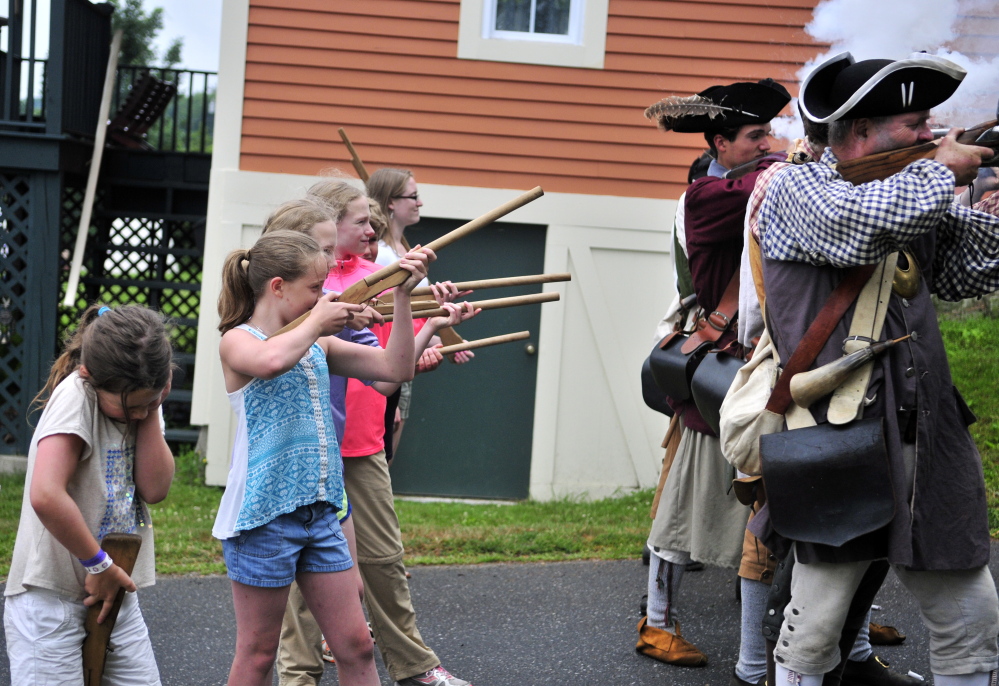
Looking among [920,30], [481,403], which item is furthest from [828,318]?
[481,403]

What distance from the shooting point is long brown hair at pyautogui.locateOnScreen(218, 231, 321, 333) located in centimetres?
281

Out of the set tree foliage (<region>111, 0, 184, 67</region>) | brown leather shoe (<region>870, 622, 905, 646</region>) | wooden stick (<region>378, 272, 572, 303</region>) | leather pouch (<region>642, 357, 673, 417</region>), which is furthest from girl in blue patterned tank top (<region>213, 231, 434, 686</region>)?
tree foliage (<region>111, 0, 184, 67</region>)

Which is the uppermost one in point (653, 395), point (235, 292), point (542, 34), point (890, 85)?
point (542, 34)

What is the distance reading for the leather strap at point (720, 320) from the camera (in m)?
3.86

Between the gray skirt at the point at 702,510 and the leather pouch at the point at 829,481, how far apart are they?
1.26m

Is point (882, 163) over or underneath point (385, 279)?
over

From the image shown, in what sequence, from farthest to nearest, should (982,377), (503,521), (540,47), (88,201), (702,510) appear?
(88,201), (982,377), (540,47), (503,521), (702,510)

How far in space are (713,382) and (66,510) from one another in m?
2.08

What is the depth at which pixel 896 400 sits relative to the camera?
105 inches

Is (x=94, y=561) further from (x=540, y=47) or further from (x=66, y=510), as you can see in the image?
(x=540, y=47)

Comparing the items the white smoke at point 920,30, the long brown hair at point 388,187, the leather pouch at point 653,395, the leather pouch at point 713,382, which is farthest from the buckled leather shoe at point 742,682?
the white smoke at point 920,30

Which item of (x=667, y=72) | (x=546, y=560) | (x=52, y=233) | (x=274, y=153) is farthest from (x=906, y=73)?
(x=52, y=233)

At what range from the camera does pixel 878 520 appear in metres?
2.58

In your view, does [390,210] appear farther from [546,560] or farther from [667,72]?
[667,72]
